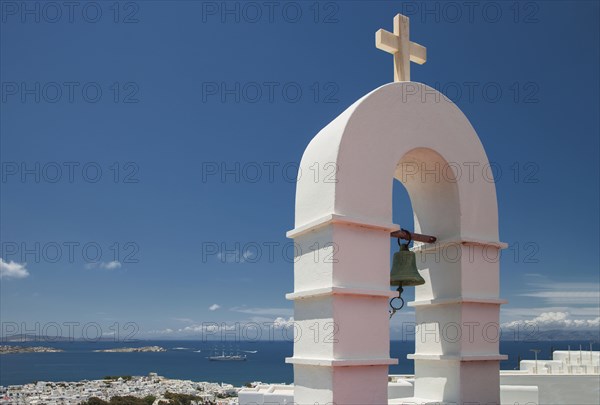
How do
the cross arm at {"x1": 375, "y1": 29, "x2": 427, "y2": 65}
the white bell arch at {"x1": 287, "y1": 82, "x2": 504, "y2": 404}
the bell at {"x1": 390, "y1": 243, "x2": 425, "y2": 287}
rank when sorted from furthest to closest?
the cross arm at {"x1": 375, "y1": 29, "x2": 427, "y2": 65}
the bell at {"x1": 390, "y1": 243, "x2": 425, "y2": 287}
the white bell arch at {"x1": 287, "y1": 82, "x2": 504, "y2": 404}

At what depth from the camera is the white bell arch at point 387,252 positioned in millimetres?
5602

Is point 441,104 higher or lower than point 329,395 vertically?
higher

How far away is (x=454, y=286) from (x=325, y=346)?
87.0 inches

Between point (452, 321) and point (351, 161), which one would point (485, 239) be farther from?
point (351, 161)

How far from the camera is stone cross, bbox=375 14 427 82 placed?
7012mm

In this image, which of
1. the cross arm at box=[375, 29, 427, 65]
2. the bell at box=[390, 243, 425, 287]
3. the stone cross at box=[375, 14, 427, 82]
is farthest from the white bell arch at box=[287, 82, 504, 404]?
the cross arm at box=[375, 29, 427, 65]

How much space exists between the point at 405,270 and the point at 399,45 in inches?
108

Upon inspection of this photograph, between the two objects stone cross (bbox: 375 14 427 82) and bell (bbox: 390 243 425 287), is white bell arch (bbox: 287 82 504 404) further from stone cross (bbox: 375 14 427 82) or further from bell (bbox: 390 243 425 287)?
bell (bbox: 390 243 425 287)

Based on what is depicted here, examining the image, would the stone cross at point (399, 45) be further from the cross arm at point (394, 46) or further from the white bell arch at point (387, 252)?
the white bell arch at point (387, 252)

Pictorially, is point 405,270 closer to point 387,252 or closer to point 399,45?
point 387,252

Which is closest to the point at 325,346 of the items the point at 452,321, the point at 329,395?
the point at 329,395

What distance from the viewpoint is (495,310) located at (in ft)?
23.6

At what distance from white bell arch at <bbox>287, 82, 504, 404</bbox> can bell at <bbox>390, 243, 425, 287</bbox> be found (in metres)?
0.48

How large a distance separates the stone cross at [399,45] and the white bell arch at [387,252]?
0.36 meters
